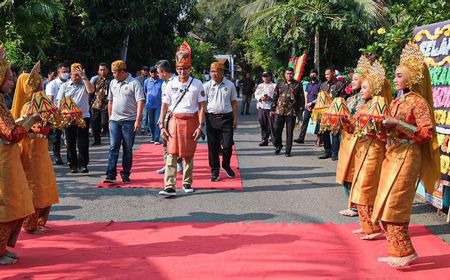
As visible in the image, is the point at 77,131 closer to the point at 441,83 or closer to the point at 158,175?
the point at 158,175

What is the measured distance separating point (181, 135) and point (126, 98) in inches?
45.9

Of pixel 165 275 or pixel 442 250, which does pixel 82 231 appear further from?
pixel 442 250

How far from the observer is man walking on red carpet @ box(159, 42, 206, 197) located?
705cm

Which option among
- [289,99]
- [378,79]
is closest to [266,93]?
[289,99]

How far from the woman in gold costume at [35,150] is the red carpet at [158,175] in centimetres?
245

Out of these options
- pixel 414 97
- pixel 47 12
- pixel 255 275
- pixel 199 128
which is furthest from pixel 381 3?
pixel 255 275

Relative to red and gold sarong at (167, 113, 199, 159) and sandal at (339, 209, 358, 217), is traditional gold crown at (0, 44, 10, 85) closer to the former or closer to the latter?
red and gold sarong at (167, 113, 199, 159)

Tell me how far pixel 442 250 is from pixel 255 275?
1.94 m

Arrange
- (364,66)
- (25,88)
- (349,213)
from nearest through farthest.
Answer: (25,88)
(364,66)
(349,213)

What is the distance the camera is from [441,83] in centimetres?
606

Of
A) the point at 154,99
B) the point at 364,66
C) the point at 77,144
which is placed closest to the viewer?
the point at 364,66

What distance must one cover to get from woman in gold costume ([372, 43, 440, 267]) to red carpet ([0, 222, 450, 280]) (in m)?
0.29

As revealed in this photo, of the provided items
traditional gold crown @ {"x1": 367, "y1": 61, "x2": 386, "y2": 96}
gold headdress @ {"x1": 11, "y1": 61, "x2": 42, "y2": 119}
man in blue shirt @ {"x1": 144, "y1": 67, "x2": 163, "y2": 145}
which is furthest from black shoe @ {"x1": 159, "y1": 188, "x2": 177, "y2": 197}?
man in blue shirt @ {"x1": 144, "y1": 67, "x2": 163, "y2": 145}

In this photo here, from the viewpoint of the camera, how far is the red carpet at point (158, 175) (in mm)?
7816
